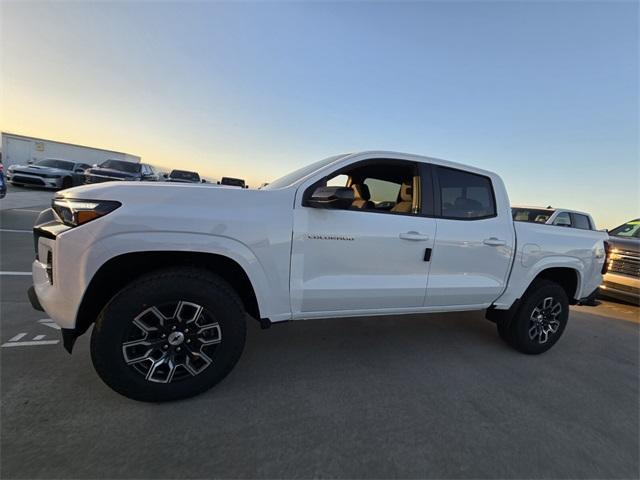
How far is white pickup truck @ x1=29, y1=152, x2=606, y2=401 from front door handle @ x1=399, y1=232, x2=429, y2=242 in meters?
0.02

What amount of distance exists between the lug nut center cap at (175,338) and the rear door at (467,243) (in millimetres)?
2049

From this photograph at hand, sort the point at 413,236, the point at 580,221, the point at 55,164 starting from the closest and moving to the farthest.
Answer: the point at 413,236 < the point at 580,221 < the point at 55,164

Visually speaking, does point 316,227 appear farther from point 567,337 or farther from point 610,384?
point 567,337

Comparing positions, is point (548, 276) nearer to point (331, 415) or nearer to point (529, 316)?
point (529, 316)

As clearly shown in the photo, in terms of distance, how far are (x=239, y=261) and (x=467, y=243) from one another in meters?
2.08

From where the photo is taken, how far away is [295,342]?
132 inches

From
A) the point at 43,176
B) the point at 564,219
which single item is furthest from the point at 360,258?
the point at 43,176

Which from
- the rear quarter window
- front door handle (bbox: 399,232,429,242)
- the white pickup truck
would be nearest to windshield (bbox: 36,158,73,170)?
the white pickup truck

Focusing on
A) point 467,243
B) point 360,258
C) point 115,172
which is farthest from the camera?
point 115,172

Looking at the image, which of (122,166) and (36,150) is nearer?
(122,166)

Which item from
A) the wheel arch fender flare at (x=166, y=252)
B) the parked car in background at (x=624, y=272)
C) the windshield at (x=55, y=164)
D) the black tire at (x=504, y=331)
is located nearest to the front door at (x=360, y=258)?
the wheel arch fender flare at (x=166, y=252)

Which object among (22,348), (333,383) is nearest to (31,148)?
(22,348)

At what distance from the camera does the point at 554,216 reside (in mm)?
8406

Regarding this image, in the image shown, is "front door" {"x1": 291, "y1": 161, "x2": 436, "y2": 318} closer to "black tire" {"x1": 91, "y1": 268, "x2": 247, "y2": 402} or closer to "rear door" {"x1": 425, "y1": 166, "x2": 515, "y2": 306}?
"rear door" {"x1": 425, "y1": 166, "x2": 515, "y2": 306}
